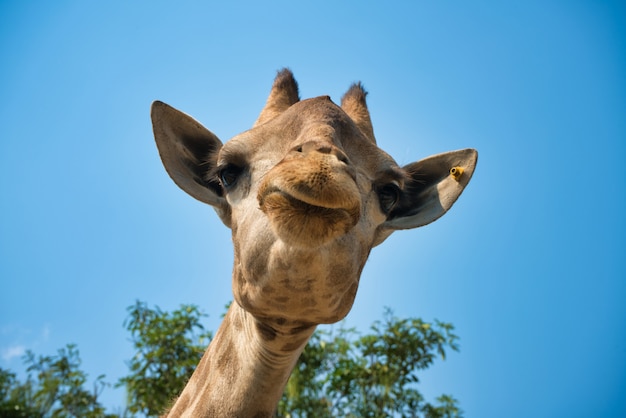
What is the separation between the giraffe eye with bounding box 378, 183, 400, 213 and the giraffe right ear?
1100mm

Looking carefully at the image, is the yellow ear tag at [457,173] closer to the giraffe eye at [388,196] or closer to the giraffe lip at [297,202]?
the giraffe eye at [388,196]

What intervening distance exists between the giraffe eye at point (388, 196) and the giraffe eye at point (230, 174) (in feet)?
3.11

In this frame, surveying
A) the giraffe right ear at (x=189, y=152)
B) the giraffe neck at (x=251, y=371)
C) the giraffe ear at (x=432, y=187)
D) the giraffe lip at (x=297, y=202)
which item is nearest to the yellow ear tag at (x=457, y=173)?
the giraffe ear at (x=432, y=187)

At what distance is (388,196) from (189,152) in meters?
1.64

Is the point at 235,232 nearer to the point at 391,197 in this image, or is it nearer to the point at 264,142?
the point at 264,142

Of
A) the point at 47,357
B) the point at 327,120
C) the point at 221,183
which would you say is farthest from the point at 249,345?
the point at 47,357

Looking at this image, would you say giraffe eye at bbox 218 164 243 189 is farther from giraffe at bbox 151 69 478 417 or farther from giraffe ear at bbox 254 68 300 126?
giraffe ear at bbox 254 68 300 126

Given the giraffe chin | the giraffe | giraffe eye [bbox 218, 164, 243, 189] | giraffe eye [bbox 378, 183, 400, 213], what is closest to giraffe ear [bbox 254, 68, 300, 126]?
the giraffe

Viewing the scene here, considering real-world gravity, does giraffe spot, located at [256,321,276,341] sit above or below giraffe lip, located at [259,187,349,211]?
below

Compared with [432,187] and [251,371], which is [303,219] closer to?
[251,371]

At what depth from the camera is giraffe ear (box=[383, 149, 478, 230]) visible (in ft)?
14.0

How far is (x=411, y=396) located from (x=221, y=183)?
6.66 m

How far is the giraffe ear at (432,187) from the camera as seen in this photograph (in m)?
4.26

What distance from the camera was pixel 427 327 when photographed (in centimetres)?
930
